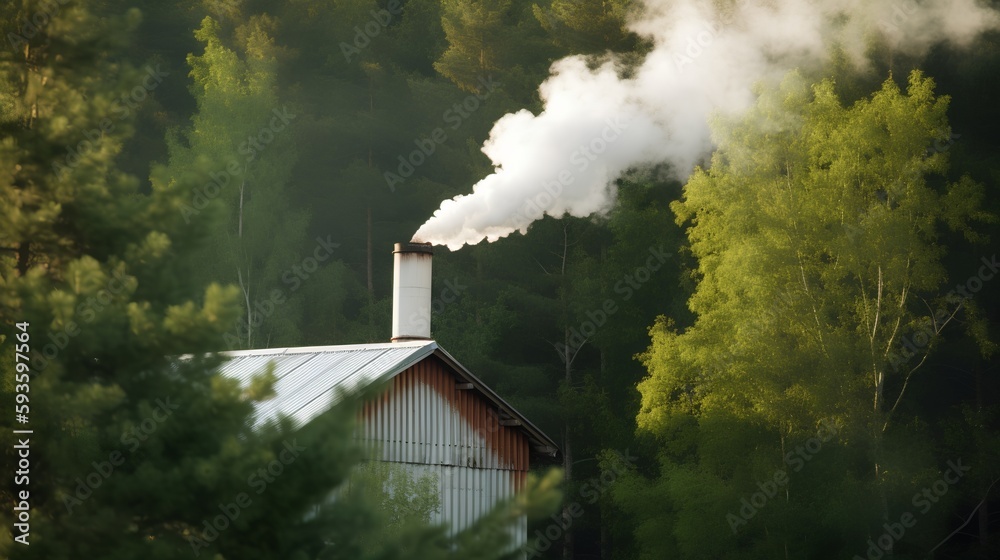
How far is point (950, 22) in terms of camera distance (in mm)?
32938

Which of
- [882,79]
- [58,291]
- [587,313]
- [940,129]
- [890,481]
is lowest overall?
[890,481]

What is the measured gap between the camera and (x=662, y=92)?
27.2 m

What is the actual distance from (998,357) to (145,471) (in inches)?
1141

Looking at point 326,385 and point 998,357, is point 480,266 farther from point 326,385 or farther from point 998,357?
point 326,385

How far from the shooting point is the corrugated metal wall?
19516 mm

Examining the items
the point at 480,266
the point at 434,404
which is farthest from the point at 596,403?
the point at 434,404
